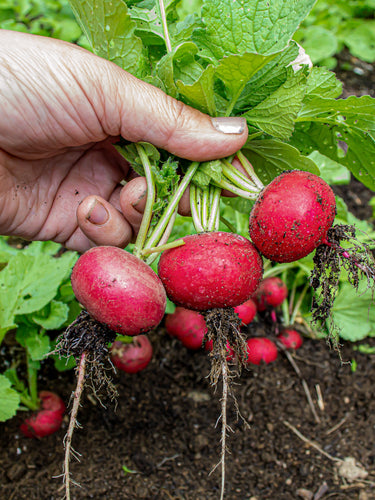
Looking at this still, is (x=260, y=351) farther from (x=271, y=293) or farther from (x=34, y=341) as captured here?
(x=34, y=341)

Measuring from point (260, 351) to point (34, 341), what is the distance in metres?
1.30

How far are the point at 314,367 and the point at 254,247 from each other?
56.8 inches

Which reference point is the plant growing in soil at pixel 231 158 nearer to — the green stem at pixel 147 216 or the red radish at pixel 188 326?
the green stem at pixel 147 216

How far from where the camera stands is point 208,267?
5.10ft

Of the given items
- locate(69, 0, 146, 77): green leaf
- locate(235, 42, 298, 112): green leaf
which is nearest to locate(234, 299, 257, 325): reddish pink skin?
locate(235, 42, 298, 112): green leaf

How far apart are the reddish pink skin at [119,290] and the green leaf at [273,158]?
72 centimetres

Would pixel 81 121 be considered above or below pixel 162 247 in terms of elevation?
above

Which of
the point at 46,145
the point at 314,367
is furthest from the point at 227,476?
the point at 46,145

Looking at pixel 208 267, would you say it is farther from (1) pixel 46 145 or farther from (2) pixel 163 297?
(1) pixel 46 145

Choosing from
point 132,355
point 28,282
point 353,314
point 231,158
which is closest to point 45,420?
point 132,355

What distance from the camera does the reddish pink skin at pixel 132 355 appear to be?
2.39 m

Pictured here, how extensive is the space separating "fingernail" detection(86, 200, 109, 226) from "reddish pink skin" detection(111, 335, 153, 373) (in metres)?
0.90

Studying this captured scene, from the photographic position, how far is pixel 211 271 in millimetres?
1554

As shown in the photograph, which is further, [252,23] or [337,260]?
[337,260]
